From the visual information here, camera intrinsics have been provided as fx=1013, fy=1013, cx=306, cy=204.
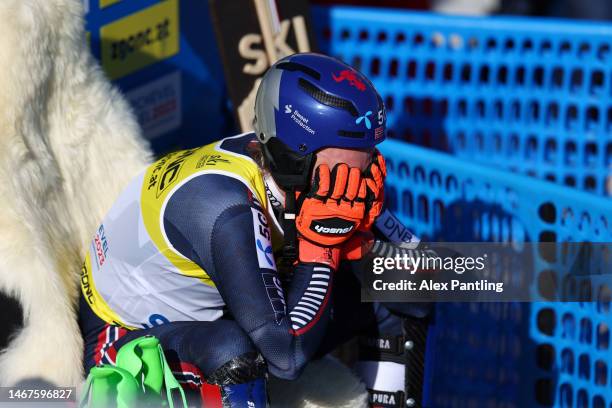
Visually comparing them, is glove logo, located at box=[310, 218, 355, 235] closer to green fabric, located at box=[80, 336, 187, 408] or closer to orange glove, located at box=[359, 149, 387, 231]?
orange glove, located at box=[359, 149, 387, 231]

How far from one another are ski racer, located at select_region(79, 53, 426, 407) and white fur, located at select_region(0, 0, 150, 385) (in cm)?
11

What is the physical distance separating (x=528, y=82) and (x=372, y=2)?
1070 millimetres

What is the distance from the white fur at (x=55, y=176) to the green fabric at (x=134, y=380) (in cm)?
21

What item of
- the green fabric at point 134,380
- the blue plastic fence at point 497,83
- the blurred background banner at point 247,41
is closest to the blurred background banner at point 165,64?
the blurred background banner at point 247,41

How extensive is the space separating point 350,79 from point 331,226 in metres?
0.26

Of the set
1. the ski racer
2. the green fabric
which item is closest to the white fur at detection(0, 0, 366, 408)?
the ski racer

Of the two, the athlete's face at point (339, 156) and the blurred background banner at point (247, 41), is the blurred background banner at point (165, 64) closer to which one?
the blurred background banner at point (247, 41)

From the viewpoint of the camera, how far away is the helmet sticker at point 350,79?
1797 mm


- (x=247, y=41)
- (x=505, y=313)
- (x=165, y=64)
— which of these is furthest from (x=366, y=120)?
(x=165, y=64)

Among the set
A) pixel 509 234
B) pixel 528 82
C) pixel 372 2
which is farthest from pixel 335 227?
pixel 372 2

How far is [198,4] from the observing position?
9.48ft

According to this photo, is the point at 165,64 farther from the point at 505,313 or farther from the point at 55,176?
the point at 505,313

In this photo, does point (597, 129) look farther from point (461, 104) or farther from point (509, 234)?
point (509, 234)

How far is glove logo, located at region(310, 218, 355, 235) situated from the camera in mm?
1792
